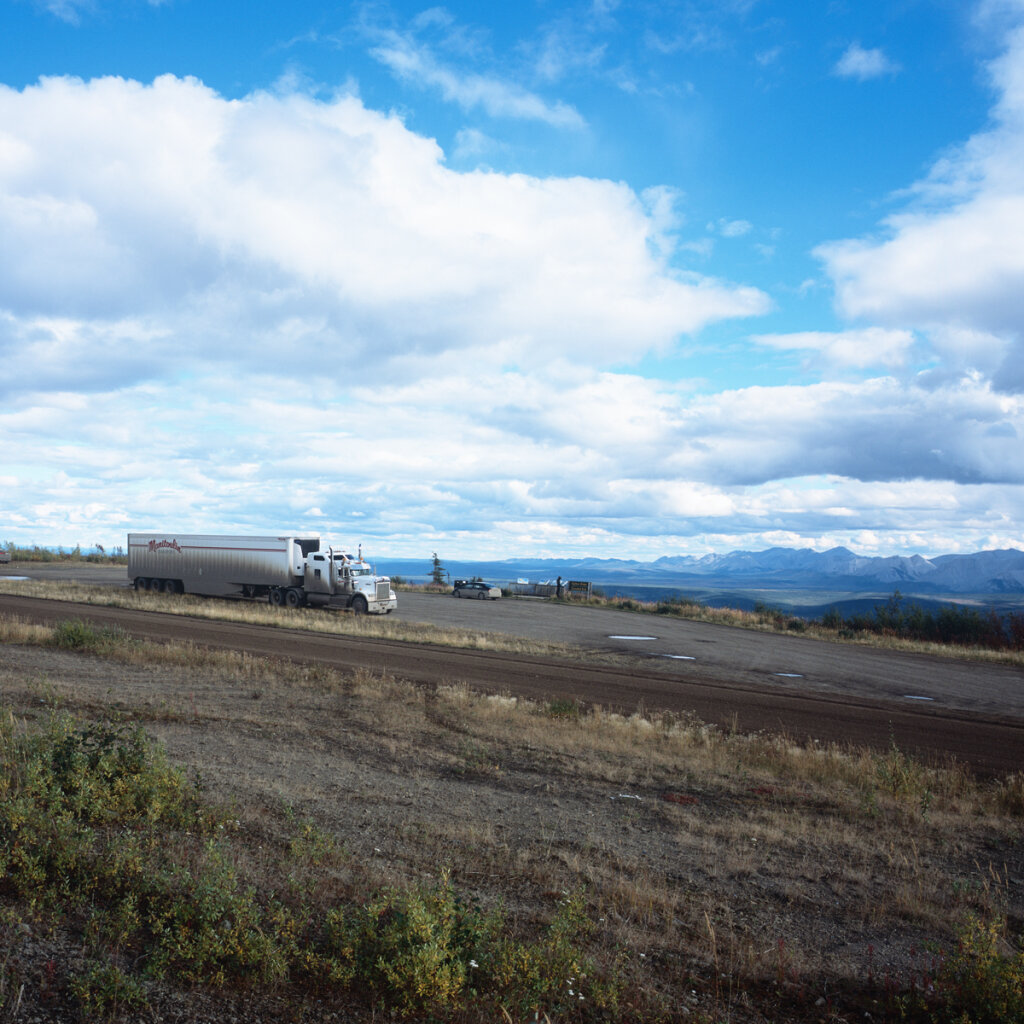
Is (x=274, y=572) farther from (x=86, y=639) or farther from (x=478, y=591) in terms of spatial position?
(x=478, y=591)

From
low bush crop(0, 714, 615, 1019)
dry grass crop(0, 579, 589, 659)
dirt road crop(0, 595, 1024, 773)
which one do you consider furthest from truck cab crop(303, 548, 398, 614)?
low bush crop(0, 714, 615, 1019)

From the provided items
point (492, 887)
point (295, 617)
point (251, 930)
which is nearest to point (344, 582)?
point (295, 617)

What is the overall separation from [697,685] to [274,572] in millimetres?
26494

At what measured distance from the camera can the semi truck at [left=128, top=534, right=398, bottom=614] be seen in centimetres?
4028

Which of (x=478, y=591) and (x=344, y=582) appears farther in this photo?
(x=478, y=591)

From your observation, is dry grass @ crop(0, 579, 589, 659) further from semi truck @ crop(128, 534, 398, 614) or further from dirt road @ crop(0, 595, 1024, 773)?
dirt road @ crop(0, 595, 1024, 773)

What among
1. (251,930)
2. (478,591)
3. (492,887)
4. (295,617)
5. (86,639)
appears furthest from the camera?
(478,591)

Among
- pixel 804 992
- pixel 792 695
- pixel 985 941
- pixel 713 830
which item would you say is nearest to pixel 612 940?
pixel 804 992

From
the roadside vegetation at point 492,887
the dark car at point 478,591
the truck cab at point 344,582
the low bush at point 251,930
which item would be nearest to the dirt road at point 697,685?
the roadside vegetation at point 492,887

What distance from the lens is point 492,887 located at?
628 cm

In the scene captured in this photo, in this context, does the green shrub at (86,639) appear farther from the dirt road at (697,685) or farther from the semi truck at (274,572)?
the semi truck at (274,572)

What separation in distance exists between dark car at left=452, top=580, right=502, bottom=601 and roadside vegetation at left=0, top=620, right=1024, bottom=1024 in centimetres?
4663

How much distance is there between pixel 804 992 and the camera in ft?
16.6

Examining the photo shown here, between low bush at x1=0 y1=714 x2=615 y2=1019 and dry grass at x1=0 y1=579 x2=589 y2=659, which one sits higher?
low bush at x1=0 y1=714 x2=615 y2=1019
